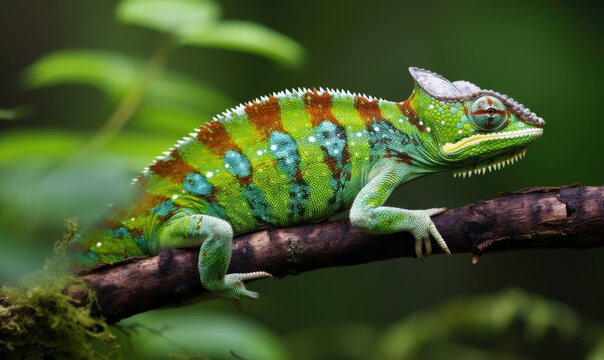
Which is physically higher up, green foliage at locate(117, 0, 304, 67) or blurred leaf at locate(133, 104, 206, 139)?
green foliage at locate(117, 0, 304, 67)

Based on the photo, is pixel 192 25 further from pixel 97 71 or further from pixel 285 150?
pixel 285 150

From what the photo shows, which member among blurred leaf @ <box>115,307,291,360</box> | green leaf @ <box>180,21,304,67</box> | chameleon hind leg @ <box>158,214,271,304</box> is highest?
green leaf @ <box>180,21,304,67</box>

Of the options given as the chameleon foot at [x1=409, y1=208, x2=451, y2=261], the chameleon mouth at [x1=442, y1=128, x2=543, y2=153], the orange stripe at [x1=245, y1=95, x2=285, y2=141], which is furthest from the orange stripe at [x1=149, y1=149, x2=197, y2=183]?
the chameleon mouth at [x1=442, y1=128, x2=543, y2=153]

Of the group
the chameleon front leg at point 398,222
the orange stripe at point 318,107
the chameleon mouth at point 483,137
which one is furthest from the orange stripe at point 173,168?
the chameleon mouth at point 483,137

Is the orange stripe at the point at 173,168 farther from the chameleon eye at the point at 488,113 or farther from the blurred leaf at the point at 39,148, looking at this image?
the chameleon eye at the point at 488,113

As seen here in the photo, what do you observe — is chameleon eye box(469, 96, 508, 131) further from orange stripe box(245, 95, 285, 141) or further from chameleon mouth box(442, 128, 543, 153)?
orange stripe box(245, 95, 285, 141)

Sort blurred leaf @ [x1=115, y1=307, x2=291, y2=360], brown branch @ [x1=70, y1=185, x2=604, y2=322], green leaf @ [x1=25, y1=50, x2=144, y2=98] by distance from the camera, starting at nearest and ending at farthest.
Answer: brown branch @ [x1=70, y1=185, x2=604, y2=322], blurred leaf @ [x1=115, y1=307, x2=291, y2=360], green leaf @ [x1=25, y1=50, x2=144, y2=98]

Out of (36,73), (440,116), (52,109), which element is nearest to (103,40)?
(52,109)

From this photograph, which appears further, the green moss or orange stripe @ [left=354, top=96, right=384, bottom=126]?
orange stripe @ [left=354, top=96, right=384, bottom=126]

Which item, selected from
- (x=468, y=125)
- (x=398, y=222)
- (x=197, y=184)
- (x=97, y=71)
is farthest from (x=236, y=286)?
(x=97, y=71)
